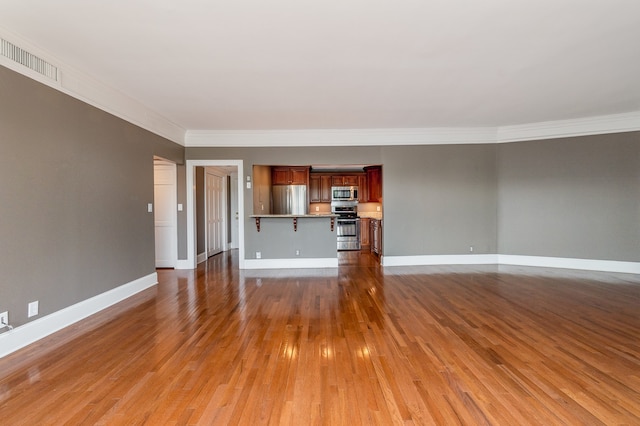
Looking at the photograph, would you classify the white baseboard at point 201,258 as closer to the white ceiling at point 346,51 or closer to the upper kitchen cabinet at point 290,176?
the upper kitchen cabinet at point 290,176

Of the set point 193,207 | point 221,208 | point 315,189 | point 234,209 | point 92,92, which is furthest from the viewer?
point 234,209

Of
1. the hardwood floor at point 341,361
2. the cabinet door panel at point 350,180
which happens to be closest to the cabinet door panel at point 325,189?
the cabinet door panel at point 350,180

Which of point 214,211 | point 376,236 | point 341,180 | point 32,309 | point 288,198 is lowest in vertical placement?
point 32,309

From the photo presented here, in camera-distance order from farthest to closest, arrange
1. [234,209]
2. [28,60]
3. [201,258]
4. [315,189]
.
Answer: [234,209], [315,189], [201,258], [28,60]

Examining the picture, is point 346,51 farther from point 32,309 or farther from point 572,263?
point 572,263

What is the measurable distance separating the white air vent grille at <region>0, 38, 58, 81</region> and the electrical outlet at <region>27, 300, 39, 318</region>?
210cm

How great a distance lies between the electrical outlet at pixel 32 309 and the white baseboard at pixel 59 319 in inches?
2.6

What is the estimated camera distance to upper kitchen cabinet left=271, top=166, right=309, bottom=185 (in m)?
7.70

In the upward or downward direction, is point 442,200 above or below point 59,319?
above

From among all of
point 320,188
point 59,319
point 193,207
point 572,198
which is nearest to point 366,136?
point 320,188

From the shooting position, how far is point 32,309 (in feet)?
8.88

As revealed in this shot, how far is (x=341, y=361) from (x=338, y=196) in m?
6.22

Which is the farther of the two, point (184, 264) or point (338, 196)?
point (338, 196)

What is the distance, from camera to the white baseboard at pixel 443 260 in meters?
5.95
